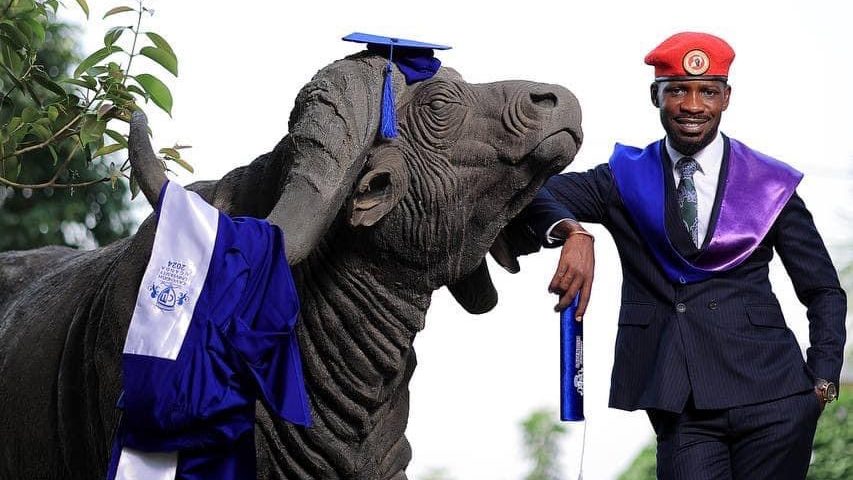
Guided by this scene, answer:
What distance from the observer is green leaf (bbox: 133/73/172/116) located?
4.90 metres

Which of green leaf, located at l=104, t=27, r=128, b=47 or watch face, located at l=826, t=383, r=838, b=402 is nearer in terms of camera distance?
watch face, located at l=826, t=383, r=838, b=402

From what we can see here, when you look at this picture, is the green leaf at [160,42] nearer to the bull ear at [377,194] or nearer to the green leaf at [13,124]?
the green leaf at [13,124]

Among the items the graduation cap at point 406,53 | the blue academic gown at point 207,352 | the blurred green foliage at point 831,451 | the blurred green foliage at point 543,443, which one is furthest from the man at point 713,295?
the blurred green foliage at point 543,443

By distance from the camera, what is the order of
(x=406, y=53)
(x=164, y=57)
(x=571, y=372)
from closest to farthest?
(x=406, y=53)
(x=571, y=372)
(x=164, y=57)

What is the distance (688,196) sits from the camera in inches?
187

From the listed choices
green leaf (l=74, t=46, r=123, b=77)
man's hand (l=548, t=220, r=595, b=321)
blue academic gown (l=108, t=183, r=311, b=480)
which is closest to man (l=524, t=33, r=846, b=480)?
man's hand (l=548, t=220, r=595, b=321)

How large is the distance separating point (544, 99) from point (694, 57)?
26.9 inches

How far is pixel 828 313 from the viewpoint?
4.71m

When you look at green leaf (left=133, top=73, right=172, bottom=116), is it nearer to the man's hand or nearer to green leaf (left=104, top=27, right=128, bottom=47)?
green leaf (left=104, top=27, right=128, bottom=47)

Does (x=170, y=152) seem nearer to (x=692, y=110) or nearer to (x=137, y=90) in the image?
(x=137, y=90)

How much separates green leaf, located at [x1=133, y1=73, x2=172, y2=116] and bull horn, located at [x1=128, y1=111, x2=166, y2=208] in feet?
3.19

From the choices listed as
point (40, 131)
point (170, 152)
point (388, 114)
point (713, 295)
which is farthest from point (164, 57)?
point (713, 295)

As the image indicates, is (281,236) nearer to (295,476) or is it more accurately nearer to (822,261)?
Result: (295,476)

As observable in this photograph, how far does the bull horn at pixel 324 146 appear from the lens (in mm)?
3988
